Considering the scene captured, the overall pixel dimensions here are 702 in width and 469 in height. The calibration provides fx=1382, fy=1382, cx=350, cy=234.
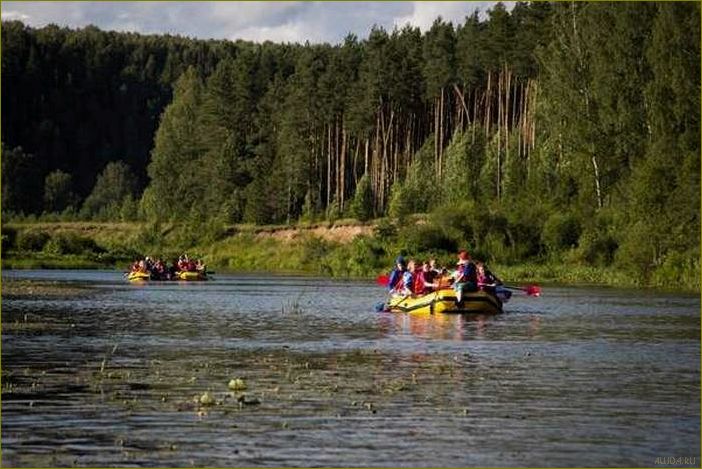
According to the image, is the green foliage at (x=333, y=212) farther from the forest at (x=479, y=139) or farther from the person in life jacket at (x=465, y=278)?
the person in life jacket at (x=465, y=278)

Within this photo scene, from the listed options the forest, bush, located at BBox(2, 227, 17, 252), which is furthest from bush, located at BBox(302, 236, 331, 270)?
bush, located at BBox(2, 227, 17, 252)

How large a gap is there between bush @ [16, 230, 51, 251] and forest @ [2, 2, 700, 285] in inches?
548

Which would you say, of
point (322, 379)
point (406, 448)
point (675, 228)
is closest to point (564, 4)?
point (675, 228)

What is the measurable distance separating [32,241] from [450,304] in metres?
74.0

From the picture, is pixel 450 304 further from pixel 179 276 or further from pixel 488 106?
pixel 488 106

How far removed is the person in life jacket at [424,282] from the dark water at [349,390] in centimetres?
393

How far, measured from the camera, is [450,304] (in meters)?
45.2

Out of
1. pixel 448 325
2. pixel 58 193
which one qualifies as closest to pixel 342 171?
pixel 448 325

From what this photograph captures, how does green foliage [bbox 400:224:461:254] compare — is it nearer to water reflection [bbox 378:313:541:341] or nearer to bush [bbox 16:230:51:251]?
water reflection [bbox 378:313:541:341]

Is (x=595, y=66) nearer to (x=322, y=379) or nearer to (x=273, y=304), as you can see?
(x=273, y=304)

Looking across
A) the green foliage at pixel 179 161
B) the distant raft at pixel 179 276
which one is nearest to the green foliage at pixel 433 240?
the distant raft at pixel 179 276

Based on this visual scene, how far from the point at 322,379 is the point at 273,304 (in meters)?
26.3

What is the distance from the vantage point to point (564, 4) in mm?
89500

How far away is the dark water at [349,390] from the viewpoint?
1830cm
